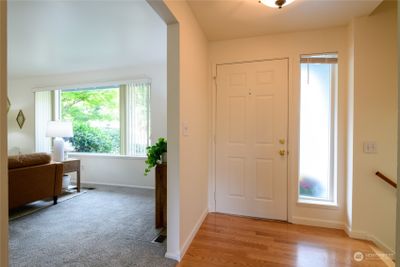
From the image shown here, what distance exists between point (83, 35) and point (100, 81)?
166 centimetres

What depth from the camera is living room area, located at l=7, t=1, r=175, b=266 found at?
6.83 feet

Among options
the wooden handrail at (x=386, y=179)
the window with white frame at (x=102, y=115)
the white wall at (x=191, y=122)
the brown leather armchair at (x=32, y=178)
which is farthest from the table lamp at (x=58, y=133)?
the wooden handrail at (x=386, y=179)

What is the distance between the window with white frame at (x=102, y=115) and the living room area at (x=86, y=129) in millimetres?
23

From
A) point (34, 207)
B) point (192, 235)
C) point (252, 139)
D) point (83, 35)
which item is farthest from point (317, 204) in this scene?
point (34, 207)

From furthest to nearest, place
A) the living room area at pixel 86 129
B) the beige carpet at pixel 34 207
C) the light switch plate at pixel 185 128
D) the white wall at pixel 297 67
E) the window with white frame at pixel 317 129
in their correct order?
the beige carpet at pixel 34 207 < the window with white frame at pixel 317 129 < the white wall at pixel 297 67 < the living room area at pixel 86 129 < the light switch plate at pixel 185 128

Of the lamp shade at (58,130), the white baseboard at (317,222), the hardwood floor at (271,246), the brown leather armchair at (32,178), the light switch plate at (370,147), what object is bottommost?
the hardwood floor at (271,246)

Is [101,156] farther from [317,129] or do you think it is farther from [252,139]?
[317,129]

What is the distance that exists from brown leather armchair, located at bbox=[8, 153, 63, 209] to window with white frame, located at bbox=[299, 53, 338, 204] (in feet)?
11.9

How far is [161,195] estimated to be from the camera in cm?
238

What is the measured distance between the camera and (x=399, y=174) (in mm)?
682

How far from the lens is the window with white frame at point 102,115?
13.7 feet

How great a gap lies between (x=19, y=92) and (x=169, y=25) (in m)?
5.25

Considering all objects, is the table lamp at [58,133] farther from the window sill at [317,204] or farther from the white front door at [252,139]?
the window sill at [317,204]

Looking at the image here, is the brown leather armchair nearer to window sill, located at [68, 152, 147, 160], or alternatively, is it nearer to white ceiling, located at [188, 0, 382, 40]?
window sill, located at [68, 152, 147, 160]
